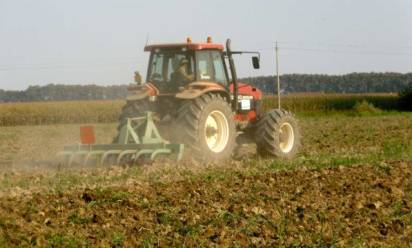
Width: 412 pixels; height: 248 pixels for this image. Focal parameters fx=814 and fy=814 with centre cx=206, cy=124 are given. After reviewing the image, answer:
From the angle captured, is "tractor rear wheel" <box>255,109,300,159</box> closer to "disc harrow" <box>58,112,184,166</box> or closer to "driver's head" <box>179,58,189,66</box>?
"driver's head" <box>179,58,189,66</box>

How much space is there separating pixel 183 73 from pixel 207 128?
1.00 m

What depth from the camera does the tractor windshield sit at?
13.5m

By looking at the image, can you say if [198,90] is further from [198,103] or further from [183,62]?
[183,62]

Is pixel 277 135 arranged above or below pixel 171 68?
Answer: below

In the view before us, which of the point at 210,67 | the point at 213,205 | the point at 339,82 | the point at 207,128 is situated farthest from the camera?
the point at 339,82

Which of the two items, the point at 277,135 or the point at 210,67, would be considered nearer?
the point at 210,67

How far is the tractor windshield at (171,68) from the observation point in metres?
13.5

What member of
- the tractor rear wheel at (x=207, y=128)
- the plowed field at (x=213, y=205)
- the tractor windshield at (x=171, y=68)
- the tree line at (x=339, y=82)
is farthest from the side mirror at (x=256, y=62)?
the tree line at (x=339, y=82)

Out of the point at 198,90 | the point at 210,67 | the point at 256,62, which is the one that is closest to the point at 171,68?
the point at 210,67

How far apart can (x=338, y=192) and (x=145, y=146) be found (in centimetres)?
386

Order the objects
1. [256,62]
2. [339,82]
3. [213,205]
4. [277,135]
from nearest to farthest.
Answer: [213,205] < [256,62] < [277,135] < [339,82]

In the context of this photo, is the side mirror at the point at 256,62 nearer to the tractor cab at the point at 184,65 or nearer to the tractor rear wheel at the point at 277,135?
the tractor cab at the point at 184,65

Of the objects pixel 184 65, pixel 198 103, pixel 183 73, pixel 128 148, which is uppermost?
pixel 184 65

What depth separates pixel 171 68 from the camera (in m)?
13.9
